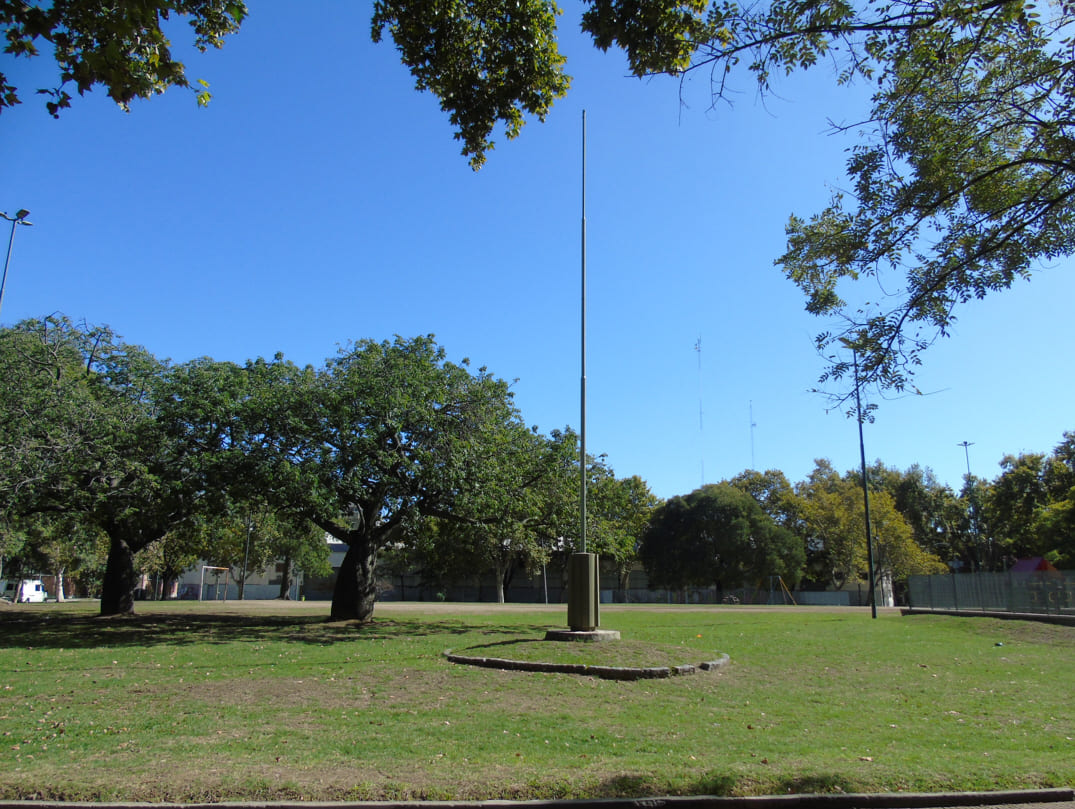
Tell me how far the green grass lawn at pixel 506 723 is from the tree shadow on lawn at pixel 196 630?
125cm

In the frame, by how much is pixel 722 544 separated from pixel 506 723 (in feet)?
181

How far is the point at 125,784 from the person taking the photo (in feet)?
18.7

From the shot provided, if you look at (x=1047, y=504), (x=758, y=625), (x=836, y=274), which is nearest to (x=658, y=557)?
(x=1047, y=504)

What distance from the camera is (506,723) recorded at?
330 inches

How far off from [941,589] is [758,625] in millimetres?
14782

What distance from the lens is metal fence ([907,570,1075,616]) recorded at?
27328 millimetres

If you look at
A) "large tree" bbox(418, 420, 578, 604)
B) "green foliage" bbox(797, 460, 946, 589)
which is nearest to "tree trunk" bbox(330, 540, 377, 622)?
"large tree" bbox(418, 420, 578, 604)

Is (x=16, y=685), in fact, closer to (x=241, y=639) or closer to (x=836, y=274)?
(x=241, y=639)

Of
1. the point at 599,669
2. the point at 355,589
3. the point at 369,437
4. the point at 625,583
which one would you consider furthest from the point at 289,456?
the point at 625,583

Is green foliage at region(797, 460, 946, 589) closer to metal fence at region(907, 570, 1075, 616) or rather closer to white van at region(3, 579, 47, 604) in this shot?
metal fence at region(907, 570, 1075, 616)

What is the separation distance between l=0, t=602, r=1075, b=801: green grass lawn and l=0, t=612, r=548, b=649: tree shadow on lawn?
1.25 m

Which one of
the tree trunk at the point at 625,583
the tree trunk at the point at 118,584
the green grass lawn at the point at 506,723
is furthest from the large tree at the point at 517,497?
the tree trunk at the point at 625,583

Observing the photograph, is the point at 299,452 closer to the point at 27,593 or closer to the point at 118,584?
the point at 118,584

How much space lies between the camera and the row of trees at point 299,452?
19.2 meters
